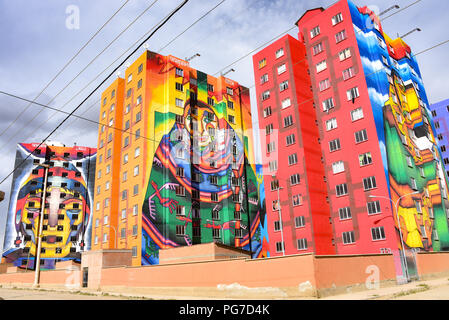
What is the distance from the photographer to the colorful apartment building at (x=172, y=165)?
54375mm

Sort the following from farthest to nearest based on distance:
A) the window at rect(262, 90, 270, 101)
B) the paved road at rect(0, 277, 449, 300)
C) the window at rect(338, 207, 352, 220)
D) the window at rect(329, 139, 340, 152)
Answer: the window at rect(262, 90, 270, 101)
the window at rect(329, 139, 340, 152)
the window at rect(338, 207, 352, 220)
the paved road at rect(0, 277, 449, 300)

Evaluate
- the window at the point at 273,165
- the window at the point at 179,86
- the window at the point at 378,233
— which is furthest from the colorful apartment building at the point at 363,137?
the window at the point at 179,86

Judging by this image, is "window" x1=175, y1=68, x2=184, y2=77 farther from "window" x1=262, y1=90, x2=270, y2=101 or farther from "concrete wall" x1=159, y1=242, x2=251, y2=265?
"concrete wall" x1=159, y1=242, x2=251, y2=265

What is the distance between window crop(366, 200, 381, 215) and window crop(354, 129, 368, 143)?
8353mm

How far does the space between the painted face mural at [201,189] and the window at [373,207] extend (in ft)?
68.9

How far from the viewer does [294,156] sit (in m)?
50.3

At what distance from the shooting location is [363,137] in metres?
44.9

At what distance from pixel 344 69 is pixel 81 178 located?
87150 mm

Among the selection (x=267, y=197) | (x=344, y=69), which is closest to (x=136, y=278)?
(x=267, y=197)

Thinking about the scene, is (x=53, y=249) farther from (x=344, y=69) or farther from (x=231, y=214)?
(x=344, y=69)

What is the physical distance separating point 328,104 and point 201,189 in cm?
2594

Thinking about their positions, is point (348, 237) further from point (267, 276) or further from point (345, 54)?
point (345, 54)

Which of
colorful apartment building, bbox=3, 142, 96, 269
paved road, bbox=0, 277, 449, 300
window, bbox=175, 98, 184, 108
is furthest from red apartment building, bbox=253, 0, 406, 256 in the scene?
colorful apartment building, bbox=3, 142, 96, 269

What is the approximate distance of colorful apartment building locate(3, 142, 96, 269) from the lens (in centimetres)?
9231
